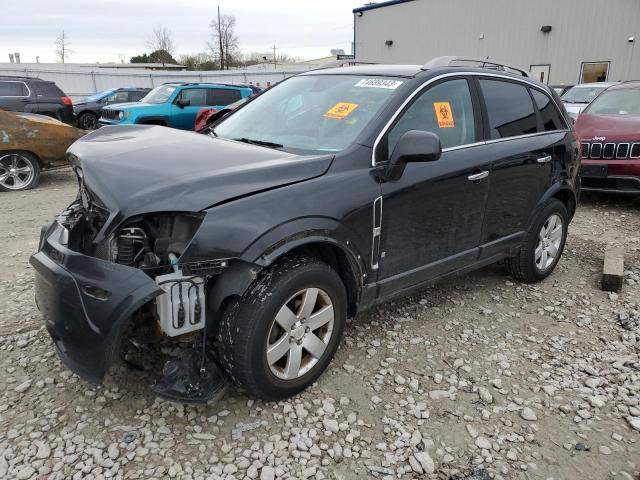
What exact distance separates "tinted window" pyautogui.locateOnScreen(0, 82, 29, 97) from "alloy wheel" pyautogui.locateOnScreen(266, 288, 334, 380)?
11898 mm

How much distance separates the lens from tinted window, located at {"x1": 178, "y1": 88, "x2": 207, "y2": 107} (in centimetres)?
1246

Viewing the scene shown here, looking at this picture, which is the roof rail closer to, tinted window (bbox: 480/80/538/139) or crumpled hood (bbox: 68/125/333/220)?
tinted window (bbox: 480/80/538/139)

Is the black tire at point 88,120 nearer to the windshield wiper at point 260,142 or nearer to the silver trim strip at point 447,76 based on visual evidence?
the windshield wiper at point 260,142

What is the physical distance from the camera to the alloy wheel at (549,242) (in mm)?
4379

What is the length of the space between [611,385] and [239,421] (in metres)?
2.27

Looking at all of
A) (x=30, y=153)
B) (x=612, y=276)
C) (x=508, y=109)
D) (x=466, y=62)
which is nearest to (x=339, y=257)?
(x=508, y=109)

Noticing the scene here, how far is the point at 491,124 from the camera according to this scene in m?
3.71

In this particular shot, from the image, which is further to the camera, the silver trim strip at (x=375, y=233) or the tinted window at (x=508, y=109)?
the tinted window at (x=508, y=109)

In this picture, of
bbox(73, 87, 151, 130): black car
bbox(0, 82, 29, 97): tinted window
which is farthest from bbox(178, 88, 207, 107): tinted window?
bbox(73, 87, 151, 130): black car

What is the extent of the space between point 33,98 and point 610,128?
12.0 m

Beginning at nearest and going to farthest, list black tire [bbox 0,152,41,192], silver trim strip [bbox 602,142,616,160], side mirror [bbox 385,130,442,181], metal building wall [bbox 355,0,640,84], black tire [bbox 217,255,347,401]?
black tire [bbox 217,255,347,401] < side mirror [bbox 385,130,442,181] < silver trim strip [bbox 602,142,616,160] < black tire [bbox 0,152,41,192] < metal building wall [bbox 355,0,640,84]

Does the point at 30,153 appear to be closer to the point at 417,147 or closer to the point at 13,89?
the point at 13,89

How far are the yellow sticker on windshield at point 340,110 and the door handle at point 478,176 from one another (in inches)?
37.6

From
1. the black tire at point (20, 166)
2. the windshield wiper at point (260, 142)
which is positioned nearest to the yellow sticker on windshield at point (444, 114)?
the windshield wiper at point (260, 142)
